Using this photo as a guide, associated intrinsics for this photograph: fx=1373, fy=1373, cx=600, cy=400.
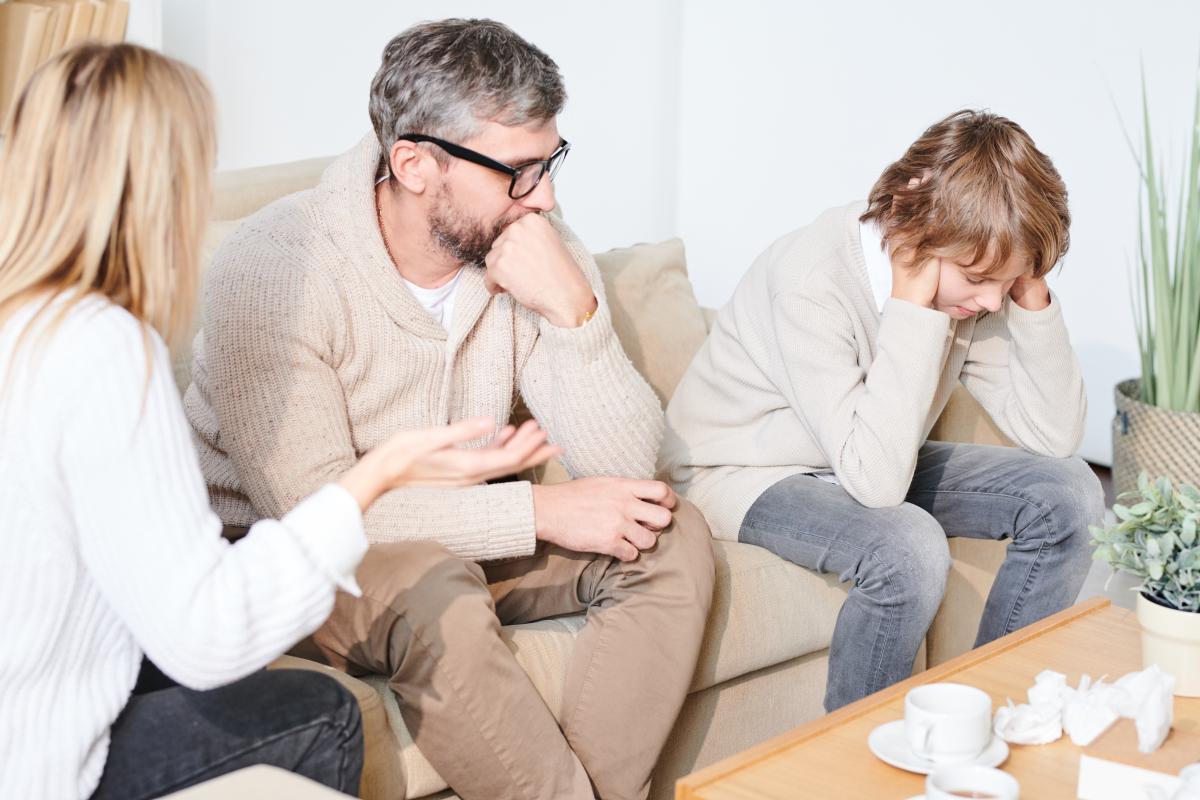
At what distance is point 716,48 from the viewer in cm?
445

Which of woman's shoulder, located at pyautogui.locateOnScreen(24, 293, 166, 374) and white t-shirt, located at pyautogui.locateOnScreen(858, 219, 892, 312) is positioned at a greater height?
woman's shoulder, located at pyautogui.locateOnScreen(24, 293, 166, 374)

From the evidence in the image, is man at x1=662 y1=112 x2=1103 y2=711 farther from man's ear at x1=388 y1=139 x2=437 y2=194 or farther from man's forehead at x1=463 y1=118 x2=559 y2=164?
man's ear at x1=388 y1=139 x2=437 y2=194

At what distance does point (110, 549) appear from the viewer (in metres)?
1.08

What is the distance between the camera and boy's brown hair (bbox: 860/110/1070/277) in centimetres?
189

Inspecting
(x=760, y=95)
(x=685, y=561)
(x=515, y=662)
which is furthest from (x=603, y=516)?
(x=760, y=95)

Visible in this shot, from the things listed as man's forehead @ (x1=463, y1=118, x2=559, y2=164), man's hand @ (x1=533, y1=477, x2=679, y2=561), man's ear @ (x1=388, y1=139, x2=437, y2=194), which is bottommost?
man's hand @ (x1=533, y1=477, x2=679, y2=561)

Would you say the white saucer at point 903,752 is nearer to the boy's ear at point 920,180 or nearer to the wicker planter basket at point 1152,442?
the boy's ear at point 920,180

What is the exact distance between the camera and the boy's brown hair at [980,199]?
1.89 m

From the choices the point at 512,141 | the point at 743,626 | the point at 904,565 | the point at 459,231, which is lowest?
the point at 743,626

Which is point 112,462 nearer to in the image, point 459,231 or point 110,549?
point 110,549

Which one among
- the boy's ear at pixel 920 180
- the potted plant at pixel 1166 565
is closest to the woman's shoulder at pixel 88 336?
the potted plant at pixel 1166 565

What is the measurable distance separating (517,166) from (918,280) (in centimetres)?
61

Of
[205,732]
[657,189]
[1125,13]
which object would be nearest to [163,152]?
[205,732]

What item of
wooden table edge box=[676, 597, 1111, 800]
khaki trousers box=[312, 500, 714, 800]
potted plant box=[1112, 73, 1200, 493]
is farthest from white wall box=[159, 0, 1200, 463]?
wooden table edge box=[676, 597, 1111, 800]
